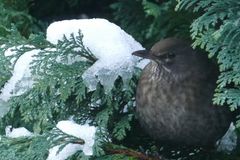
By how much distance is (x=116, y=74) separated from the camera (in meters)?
3.04

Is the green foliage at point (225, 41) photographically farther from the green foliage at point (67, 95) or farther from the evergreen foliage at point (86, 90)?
the green foliage at point (67, 95)

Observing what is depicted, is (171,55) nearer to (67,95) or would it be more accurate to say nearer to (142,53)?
(142,53)

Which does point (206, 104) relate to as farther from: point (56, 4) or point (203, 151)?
point (56, 4)

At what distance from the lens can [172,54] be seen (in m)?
3.16

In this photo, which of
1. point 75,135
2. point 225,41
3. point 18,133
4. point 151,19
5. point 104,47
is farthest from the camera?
point 151,19

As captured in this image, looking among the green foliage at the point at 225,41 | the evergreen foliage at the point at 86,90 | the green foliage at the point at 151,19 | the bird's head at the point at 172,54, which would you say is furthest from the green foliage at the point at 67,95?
the green foliage at the point at 225,41

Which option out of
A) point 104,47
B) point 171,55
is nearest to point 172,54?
point 171,55

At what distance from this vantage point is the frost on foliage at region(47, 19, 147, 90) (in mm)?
3035

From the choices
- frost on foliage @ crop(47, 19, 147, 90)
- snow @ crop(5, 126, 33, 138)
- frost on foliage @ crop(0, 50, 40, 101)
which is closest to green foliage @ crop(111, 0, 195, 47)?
frost on foliage @ crop(47, 19, 147, 90)

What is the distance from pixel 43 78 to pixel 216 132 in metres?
0.78

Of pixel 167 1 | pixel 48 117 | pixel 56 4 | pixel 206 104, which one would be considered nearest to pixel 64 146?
pixel 48 117

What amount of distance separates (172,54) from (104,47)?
309 mm

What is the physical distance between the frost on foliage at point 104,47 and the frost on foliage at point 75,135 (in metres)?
0.18

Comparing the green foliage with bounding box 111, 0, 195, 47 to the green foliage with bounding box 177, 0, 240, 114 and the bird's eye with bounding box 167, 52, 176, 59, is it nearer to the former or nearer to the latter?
the bird's eye with bounding box 167, 52, 176, 59
